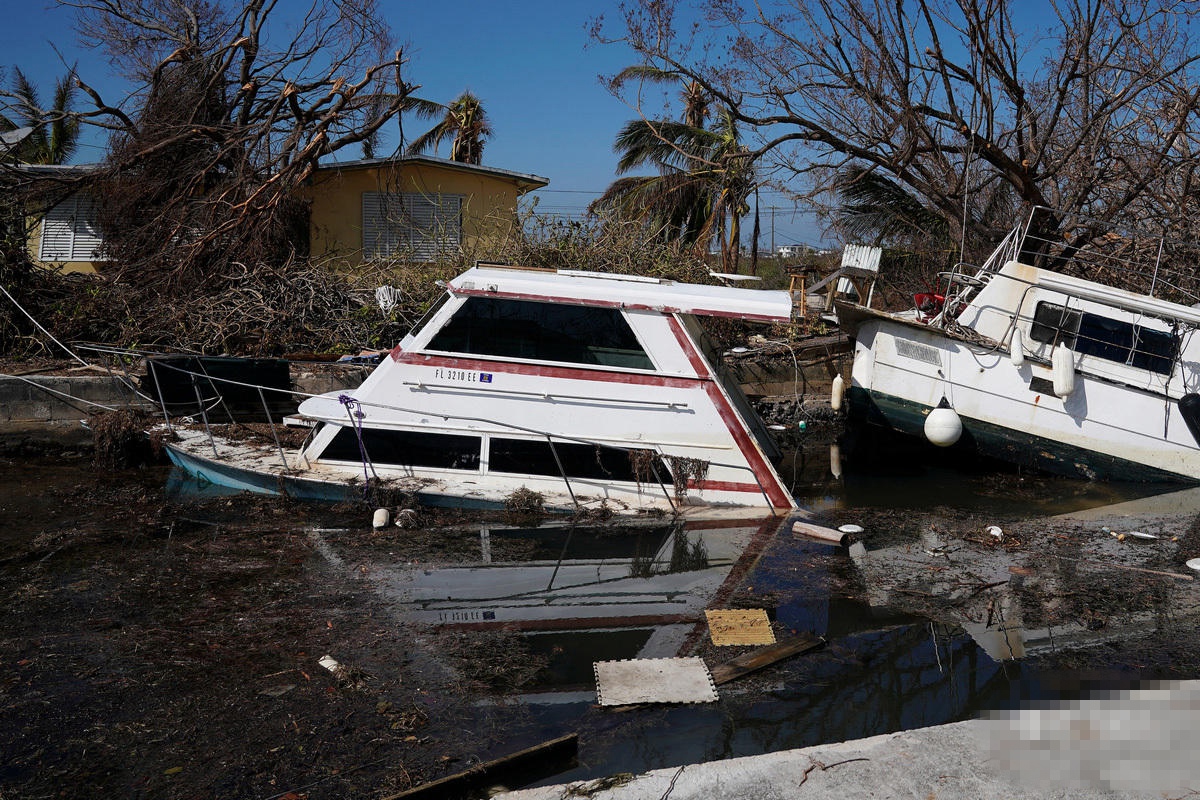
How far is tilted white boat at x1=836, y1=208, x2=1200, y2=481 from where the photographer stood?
405 inches

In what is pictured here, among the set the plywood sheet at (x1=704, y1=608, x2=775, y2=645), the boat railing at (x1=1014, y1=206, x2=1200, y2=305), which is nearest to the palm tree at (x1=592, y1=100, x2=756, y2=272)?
the boat railing at (x1=1014, y1=206, x2=1200, y2=305)

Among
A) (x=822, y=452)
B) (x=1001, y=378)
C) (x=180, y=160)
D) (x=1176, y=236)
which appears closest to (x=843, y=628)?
(x=1001, y=378)

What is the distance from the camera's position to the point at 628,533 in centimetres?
750

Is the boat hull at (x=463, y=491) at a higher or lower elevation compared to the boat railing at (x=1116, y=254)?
lower

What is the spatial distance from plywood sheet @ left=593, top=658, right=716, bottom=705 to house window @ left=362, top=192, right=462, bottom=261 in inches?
521

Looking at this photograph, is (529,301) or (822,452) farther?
(822,452)

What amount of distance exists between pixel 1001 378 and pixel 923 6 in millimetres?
6013

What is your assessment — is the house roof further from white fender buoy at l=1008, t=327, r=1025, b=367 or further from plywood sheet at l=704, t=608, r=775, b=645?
plywood sheet at l=704, t=608, r=775, b=645

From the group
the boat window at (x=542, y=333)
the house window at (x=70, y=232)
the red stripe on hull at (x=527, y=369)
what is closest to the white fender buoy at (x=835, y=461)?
the red stripe on hull at (x=527, y=369)

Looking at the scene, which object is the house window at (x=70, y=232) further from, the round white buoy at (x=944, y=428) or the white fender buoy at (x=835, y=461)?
the round white buoy at (x=944, y=428)

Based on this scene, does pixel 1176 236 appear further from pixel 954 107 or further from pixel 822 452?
pixel 822 452

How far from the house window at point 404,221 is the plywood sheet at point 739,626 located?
1270cm

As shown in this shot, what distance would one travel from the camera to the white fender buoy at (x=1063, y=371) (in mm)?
10406

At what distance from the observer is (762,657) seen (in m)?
5.22
